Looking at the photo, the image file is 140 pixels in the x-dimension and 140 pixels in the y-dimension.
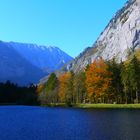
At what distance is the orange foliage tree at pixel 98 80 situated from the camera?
14075cm

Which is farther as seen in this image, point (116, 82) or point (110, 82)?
point (116, 82)

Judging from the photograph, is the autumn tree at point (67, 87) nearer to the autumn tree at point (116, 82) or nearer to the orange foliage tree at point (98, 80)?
the orange foliage tree at point (98, 80)

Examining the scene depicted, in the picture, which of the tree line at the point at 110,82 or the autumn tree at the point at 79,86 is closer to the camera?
the tree line at the point at 110,82

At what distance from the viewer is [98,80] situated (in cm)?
14162

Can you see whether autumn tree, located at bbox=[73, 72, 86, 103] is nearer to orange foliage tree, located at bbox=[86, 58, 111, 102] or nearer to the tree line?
the tree line

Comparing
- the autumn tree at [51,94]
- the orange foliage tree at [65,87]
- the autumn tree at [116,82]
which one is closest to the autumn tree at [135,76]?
the autumn tree at [116,82]

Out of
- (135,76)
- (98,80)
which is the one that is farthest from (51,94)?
(135,76)

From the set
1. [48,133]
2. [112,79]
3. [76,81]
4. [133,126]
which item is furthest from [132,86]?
[48,133]

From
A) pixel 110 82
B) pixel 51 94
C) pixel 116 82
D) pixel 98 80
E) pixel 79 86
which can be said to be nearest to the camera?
pixel 110 82

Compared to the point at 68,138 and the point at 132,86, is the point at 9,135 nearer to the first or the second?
the point at 68,138

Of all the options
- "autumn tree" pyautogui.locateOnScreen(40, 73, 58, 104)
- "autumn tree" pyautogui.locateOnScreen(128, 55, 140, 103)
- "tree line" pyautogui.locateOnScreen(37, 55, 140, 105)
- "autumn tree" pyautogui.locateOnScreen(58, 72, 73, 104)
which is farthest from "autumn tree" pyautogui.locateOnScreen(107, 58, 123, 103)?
"autumn tree" pyautogui.locateOnScreen(40, 73, 58, 104)

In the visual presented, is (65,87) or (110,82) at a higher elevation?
(65,87)

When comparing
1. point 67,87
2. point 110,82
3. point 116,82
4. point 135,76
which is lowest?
point 110,82

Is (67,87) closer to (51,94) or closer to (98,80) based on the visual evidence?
(51,94)
